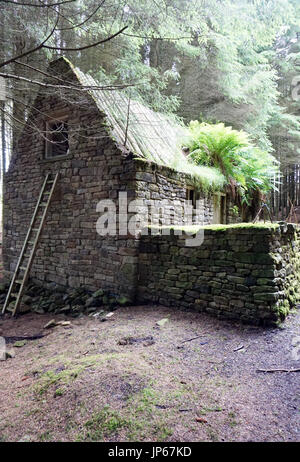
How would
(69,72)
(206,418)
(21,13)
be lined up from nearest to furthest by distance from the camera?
(206,418)
(21,13)
(69,72)

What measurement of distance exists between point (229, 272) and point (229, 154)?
4.64 m

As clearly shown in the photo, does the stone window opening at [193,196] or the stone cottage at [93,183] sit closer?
the stone cottage at [93,183]

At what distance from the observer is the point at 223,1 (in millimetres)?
7562

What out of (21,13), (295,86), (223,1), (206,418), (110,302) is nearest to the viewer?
(206,418)

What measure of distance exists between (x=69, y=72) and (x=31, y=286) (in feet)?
19.0

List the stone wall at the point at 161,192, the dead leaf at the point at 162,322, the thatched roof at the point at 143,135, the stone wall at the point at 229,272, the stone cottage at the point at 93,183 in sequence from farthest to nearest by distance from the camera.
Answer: the thatched roof at the point at 143,135, the stone cottage at the point at 93,183, the stone wall at the point at 161,192, the dead leaf at the point at 162,322, the stone wall at the point at 229,272

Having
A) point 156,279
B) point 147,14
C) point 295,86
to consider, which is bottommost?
point 156,279

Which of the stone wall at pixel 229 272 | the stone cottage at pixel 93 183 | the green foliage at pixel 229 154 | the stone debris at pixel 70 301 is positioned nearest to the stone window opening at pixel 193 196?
the stone cottage at pixel 93 183

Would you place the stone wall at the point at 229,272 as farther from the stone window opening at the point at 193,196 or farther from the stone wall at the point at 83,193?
Result: the stone window opening at the point at 193,196

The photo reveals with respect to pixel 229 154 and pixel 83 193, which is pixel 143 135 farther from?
pixel 229 154

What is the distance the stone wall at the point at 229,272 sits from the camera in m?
4.13

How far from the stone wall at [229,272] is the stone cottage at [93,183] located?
0.52 m
